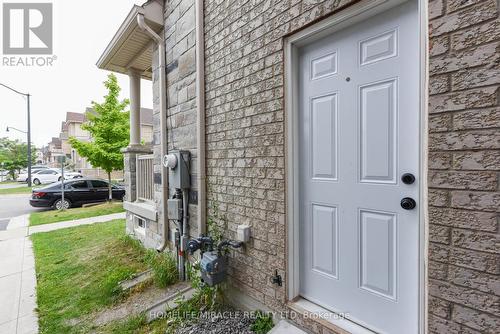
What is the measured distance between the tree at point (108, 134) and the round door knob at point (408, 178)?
10.4m

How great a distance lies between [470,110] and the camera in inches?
50.3

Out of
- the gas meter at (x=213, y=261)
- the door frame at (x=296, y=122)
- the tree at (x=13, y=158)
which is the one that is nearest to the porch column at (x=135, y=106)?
the gas meter at (x=213, y=261)

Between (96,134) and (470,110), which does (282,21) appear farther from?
(96,134)

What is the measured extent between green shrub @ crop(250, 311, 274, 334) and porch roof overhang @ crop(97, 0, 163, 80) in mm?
4045

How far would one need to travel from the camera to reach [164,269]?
338 cm

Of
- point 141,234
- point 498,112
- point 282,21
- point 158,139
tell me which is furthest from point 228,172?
point 141,234

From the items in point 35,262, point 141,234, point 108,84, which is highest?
point 108,84

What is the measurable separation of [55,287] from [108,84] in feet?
29.4

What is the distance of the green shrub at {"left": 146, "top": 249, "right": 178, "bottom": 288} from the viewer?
3293 millimetres

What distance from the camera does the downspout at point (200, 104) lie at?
3047 millimetres

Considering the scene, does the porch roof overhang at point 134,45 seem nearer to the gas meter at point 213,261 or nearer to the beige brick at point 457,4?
the gas meter at point 213,261

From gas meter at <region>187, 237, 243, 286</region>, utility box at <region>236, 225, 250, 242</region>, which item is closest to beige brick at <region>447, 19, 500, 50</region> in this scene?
utility box at <region>236, 225, 250, 242</region>

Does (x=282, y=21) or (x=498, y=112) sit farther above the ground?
(x=282, y=21)

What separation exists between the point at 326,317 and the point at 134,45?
487 centimetres
